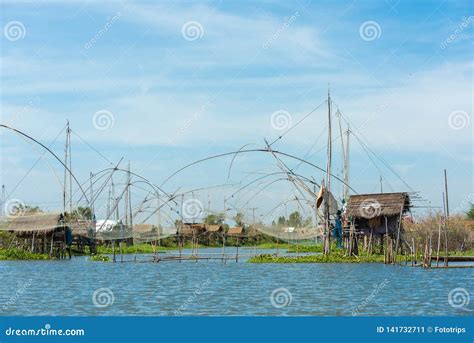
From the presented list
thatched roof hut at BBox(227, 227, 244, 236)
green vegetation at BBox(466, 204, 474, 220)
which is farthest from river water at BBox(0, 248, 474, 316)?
thatched roof hut at BBox(227, 227, 244, 236)

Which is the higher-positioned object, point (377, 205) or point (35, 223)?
point (377, 205)

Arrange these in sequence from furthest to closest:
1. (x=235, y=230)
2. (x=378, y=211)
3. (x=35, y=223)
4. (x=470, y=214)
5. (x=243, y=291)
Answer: (x=235, y=230)
(x=470, y=214)
(x=35, y=223)
(x=378, y=211)
(x=243, y=291)

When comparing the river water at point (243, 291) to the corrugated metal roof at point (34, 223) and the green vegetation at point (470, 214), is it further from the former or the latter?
the green vegetation at point (470, 214)

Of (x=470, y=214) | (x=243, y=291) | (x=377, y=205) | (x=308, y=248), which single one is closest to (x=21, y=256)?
(x=377, y=205)

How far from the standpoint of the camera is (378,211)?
3703 centimetres

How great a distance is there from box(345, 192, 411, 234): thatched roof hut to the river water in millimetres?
2901

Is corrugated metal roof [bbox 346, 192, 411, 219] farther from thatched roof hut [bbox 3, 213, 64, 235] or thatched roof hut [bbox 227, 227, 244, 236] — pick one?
thatched roof hut [bbox 227, 227, 244, 236]

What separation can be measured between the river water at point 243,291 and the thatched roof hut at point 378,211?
2.90 metres

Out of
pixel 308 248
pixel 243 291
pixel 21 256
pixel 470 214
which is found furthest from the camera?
pixel 470 214

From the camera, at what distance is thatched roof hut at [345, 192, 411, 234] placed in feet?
119

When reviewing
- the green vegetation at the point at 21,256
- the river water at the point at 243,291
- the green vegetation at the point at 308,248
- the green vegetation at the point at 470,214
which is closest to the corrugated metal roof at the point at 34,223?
the green vegetation at the point at 21,256

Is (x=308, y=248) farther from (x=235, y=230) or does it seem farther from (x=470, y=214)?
(x=235, y=230)

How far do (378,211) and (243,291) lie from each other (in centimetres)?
1334

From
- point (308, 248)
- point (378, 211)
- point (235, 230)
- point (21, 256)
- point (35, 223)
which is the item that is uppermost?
point (235, 230)
